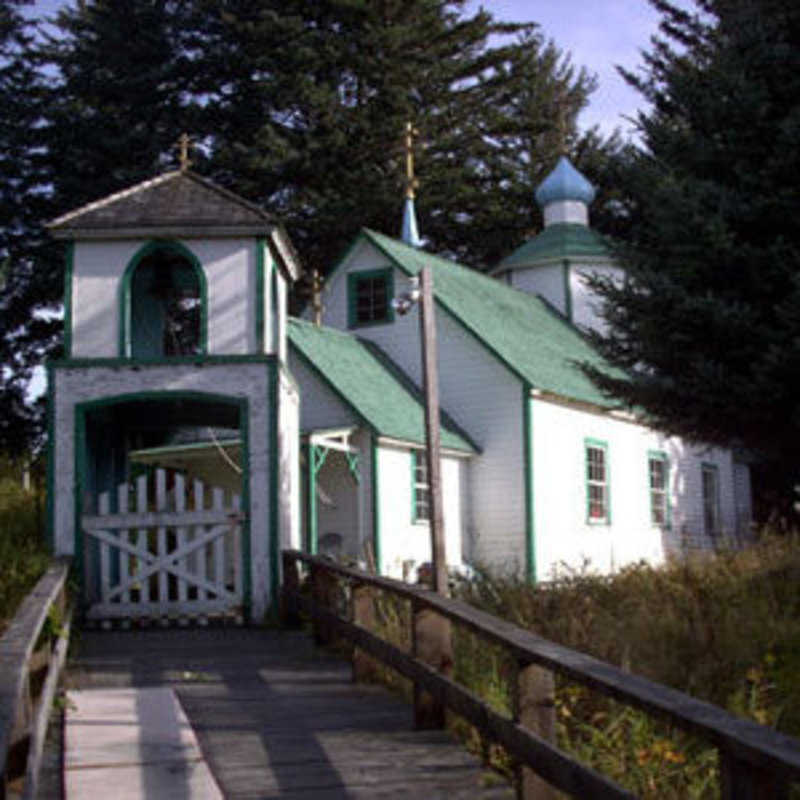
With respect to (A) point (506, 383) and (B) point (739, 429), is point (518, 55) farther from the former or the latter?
(B) point (739, 429)

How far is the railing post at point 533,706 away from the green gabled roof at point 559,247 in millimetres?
23677

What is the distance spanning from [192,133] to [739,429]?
28687 millimetres

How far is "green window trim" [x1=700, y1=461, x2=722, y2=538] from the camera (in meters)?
28.8

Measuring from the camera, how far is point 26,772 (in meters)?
6.01

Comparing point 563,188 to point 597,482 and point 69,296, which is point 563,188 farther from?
point 69,296

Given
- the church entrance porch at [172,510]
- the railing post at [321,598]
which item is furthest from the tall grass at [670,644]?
the church entrance porch at [172,510]

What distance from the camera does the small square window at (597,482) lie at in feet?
79.0

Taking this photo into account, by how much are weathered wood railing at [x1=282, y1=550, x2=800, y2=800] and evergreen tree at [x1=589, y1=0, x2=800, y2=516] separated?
410cm

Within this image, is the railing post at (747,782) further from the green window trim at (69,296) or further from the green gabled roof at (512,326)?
the green gabled roof at (512,326)

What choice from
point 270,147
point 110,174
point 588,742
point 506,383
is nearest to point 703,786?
point 588,742

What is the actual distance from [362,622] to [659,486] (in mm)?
17943

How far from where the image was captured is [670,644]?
32.9 ft

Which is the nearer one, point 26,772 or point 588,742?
point 26,772

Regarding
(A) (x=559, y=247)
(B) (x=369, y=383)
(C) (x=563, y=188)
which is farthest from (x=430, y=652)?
(C) (x=563, y=188)
